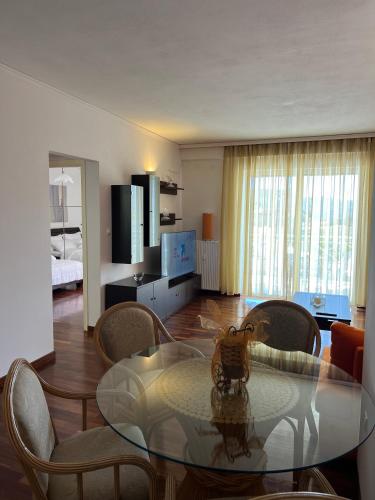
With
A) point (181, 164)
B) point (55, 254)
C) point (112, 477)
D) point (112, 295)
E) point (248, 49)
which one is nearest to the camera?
point (112, 477)

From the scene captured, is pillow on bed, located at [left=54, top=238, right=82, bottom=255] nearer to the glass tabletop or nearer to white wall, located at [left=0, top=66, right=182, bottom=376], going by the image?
white wall, located at [left=0, top=66, right=182, bottom=376]

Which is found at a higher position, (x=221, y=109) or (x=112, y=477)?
(x=221, y=109)

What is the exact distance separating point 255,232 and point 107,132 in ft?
10.3

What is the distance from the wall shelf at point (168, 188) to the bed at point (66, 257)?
2.32 m

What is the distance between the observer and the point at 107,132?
15.0ft

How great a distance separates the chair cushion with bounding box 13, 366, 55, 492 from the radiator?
17.7 feet

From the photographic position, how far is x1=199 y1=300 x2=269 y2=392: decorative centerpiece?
174 cm

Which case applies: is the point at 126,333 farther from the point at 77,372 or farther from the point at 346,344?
the point at 346,344

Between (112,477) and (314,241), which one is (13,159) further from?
(314,241)

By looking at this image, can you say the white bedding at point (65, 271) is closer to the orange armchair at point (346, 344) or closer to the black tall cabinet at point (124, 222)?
the black tall cabinet at point (124, 222)

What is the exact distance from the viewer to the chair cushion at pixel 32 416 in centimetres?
136

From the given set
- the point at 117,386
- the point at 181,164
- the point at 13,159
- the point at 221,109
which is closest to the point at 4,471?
the point at 117,386

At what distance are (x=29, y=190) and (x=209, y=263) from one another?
4.07 m

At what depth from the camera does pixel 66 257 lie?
7.82m
